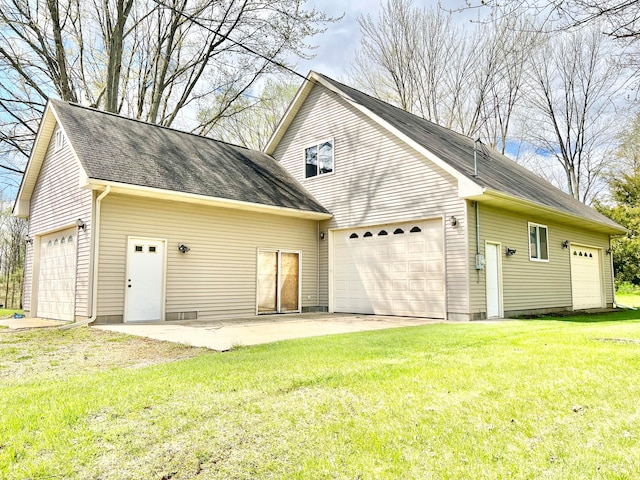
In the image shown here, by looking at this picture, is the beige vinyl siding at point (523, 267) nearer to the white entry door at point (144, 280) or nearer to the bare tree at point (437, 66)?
the white entry door at point (144, 280)

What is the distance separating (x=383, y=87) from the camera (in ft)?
74.5

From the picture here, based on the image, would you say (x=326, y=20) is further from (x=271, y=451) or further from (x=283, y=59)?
(x=271, y=451)

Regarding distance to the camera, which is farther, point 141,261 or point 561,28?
point 141,261

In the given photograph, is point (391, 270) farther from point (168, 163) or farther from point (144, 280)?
point (168, 163)

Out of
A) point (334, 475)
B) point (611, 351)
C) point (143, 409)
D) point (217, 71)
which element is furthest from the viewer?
point (217, 71)

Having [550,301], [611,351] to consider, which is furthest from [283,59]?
[611,351]

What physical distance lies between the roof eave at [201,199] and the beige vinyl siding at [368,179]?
105cm

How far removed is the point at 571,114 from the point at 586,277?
505 inches

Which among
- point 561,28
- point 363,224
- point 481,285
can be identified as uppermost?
point 561,28

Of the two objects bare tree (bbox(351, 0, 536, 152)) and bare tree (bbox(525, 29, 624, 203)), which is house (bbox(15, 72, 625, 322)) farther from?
bare tree (bbox(525, 29, 624, 203))

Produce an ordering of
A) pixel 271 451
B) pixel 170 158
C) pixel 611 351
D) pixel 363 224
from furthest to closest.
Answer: pixel 363 224
pixel 170 158
pixel 611 351
pixel 271 451

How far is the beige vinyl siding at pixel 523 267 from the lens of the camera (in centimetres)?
1024

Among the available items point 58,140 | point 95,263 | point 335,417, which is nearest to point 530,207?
point 335,417

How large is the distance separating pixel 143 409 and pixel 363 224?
9363 mm
